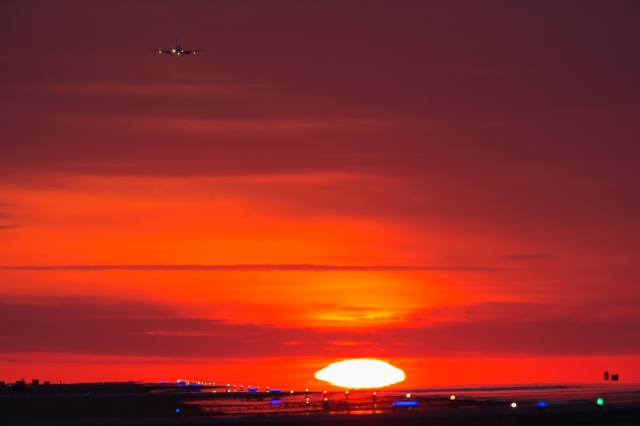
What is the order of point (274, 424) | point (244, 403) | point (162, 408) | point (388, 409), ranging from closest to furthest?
point (274, 424)
point (388, 409)
point (162, 408)
point (244, 403)

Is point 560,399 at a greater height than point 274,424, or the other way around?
point 560,399

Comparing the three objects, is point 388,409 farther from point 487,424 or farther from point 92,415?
point 92,415

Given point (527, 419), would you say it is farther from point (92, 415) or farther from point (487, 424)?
point (92, 415)

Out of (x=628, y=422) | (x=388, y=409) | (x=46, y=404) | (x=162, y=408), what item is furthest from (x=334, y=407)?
(x=46, y=404)

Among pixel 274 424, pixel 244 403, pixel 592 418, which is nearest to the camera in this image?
pixel 274 424

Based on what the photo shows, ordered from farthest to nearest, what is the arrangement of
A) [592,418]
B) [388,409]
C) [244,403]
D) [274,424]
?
[244,403] → [388,409] → [592,418] → [274,424]

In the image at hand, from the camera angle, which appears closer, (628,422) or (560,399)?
(628,422)

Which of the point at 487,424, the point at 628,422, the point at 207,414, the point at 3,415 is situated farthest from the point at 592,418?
the point at 3,415

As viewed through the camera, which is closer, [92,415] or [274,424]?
[274,424]

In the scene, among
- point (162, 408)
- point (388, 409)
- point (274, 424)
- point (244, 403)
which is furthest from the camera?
point (244, 403)
